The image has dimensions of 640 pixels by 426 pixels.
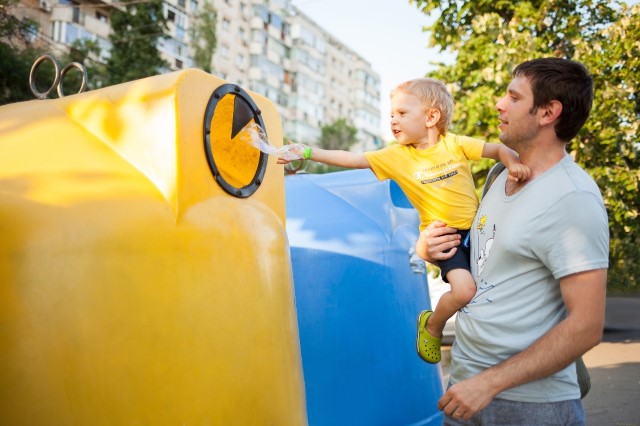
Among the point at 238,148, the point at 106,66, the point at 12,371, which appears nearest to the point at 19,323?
the point at 12,371

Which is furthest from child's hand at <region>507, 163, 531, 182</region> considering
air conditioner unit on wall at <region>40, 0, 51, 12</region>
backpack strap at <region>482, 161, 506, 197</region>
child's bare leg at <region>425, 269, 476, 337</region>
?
air conditioner unit on wall at <region>40, 0, 51, 12</region>

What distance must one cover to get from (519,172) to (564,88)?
10.4 inches

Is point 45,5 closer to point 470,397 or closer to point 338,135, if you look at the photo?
point 338,135

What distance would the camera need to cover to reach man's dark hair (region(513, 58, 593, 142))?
1982mm

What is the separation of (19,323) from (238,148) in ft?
2.55

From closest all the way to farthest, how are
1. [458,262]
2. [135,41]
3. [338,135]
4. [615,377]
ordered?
[458,262] → [615,377] → [135,41] → [338,135]

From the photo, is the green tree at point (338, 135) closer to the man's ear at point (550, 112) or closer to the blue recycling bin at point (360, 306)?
the blue recycling bin at point (360, 306)

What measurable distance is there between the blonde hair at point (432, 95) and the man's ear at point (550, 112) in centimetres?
82

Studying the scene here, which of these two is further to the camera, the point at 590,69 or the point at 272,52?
the point at 272,52

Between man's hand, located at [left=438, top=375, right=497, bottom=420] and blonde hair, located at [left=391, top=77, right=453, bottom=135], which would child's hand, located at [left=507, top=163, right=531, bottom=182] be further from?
blonde hair, located at [left=391, top=77, right=453, bottom=135]

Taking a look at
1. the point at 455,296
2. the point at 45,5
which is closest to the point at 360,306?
the point at 455,296

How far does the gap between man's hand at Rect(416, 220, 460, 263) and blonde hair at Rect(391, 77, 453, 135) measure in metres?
0.51

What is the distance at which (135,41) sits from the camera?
2105 centimetres

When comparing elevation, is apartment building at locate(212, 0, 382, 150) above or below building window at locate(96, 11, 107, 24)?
above
